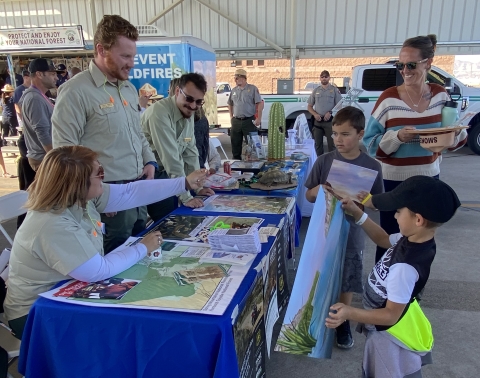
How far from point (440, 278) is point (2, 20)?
566 inches

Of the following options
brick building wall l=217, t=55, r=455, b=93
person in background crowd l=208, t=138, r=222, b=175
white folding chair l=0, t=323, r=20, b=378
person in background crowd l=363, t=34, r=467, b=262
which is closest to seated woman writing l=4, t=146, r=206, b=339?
white folding chair l=0, t=323, r=20, b=378

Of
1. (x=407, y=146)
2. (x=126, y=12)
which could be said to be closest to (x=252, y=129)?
(x=407, y=146)

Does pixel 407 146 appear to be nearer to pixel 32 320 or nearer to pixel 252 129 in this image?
pixel 32 320

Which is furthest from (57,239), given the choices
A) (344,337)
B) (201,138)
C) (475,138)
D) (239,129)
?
(475,138)

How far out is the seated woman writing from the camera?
4.68 feet

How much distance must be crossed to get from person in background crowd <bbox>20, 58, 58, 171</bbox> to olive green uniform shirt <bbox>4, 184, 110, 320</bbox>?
88.5 inches

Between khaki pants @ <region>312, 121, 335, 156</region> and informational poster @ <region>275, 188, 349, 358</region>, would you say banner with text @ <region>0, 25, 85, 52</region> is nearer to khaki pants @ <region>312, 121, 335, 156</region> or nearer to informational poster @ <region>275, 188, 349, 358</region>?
khaki pants @ <region>312, 121, 335, 156</region>

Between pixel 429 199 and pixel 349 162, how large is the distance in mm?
892

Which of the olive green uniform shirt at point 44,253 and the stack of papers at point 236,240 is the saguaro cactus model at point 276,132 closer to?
the stack of papers at point 236,240

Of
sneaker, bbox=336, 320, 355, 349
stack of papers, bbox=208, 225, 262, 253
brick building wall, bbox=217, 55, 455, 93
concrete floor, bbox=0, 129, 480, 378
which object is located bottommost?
concrete floor, bbox=0, 129, 480, 378

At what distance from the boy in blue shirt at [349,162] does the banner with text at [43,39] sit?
320 inches

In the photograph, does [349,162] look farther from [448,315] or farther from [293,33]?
[293,33]

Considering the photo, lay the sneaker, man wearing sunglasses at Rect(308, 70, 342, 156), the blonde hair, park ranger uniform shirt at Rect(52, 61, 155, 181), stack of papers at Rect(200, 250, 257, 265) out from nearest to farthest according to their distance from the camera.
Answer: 1. the blonde hair
2. stack of papers at Rect(200, 250, 257, 265)
3. park ranger uniform shirt at Rect(52, 61, 155, 181)
4. the sneaker
5. man wearing sunglasses at Rect(308, 70, 342, 156)

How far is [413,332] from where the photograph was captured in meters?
1.45
